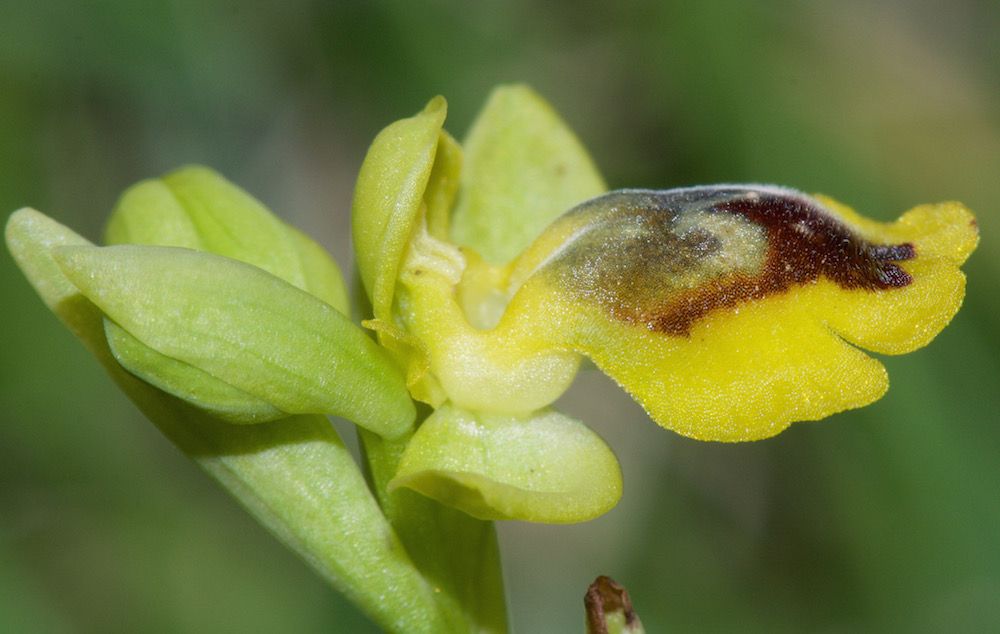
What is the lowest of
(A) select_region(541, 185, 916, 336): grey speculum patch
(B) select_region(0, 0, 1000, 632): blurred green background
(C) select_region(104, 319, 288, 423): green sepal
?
(B) select_region(0, 0, 1000, 632): blurred green background

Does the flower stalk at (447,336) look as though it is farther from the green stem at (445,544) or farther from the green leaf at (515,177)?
the green leaf at (515,177)

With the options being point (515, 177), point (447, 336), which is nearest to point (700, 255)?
point (447, 336)

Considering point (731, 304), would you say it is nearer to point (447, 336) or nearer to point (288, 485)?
point (447, 336)

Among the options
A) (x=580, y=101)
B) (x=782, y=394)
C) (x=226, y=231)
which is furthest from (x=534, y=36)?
(x=782, y=394)

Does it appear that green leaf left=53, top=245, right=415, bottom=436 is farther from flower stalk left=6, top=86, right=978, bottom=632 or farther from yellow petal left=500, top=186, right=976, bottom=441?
yellow petal left=500, top=186, right=976, bottom=441

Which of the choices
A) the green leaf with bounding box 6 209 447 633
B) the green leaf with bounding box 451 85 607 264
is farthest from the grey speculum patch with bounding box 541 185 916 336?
the green leaf with bounding box 6 209 447 633

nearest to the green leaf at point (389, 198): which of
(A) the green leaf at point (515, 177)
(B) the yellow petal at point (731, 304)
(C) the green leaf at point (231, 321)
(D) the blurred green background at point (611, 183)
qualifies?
(C) the green leaf at point (231, 321)
